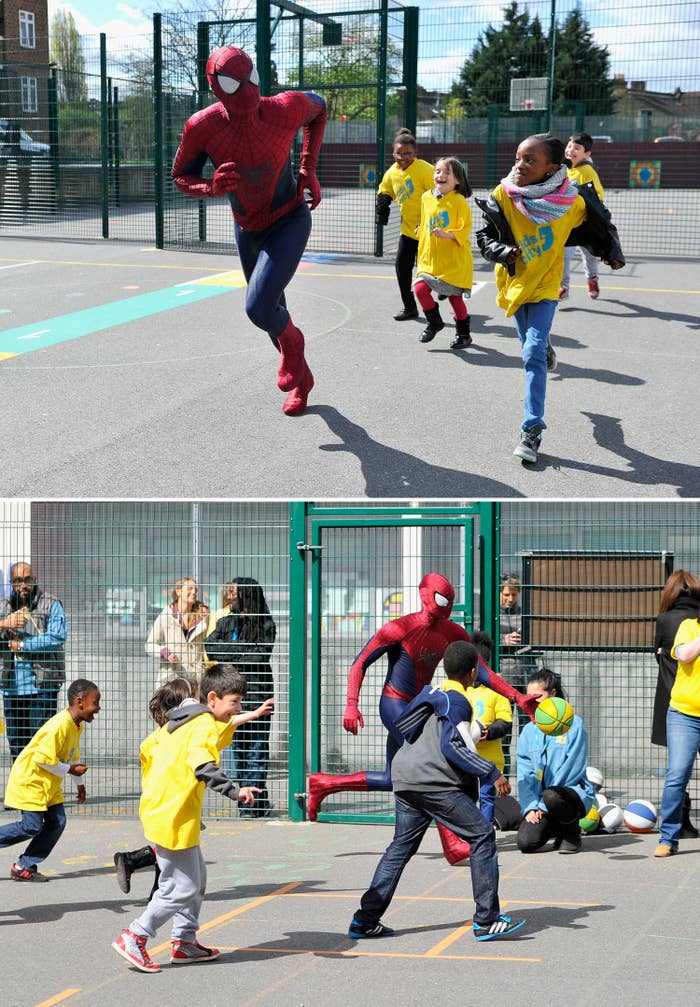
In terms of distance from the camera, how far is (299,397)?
8.96 m

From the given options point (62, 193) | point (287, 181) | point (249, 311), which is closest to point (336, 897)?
point (249, 311)

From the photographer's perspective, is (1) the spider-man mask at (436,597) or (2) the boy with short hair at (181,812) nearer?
(2) the boy with short hair at (181,812)

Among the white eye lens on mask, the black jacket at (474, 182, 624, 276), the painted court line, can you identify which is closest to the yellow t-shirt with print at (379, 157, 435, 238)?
the painted court line

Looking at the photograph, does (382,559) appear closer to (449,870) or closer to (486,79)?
(449,870)

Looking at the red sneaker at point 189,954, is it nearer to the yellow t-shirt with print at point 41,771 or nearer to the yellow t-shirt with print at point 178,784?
the yellow t-shirt with print at point 178,784

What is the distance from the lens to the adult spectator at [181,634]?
7.85 metres

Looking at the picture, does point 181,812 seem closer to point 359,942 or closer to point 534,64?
point 359,942

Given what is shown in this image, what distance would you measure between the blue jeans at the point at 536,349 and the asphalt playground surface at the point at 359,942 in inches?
112

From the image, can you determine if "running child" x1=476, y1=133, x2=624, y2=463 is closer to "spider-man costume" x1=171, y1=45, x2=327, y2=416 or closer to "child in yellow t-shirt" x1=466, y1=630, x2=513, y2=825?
"spider-man costume" x1=171, y1=45, x2=327, y2=416

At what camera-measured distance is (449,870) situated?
6.35 metres

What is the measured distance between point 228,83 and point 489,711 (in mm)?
4187

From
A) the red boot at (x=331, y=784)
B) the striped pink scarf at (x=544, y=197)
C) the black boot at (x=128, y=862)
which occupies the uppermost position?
the striped pink scarf at (x=544, y=197)

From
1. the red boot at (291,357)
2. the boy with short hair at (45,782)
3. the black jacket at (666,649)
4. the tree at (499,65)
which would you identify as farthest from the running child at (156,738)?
the tree at (499,65)

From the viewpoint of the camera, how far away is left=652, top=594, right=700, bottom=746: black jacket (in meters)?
6.69
